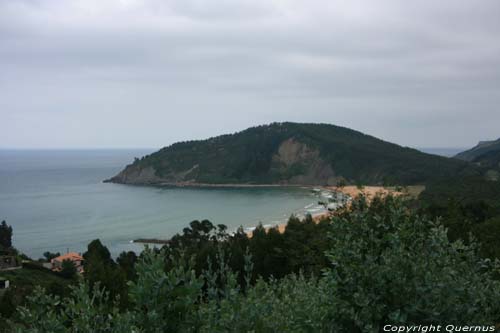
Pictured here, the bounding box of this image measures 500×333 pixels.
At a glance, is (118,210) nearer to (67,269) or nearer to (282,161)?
(67,269)

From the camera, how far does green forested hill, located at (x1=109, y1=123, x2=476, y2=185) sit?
11375 centimetres

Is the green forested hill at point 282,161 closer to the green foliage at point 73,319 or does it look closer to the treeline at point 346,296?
the treeline at point 346,296

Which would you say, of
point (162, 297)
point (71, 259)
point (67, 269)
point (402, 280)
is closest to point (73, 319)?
point (162, 297)

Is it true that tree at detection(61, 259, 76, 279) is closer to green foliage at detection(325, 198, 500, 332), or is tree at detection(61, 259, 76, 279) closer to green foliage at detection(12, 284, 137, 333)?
green foliage at detection(12, 284, 137, 333)

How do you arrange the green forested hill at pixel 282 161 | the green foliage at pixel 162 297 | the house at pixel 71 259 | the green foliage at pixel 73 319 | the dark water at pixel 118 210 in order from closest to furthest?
the green foliage at pixel 73 319 → the green foliage at pixel 162 297 → the house at pixel 71 259 → the dark water at pixel 118 210 → the green forested hill at pixel 282 161

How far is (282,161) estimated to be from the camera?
131 meters

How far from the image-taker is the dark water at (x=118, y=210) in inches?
2251

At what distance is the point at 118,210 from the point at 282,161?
207 ft

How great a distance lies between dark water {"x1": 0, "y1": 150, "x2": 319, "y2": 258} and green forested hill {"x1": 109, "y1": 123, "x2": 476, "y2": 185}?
14209 millimetres

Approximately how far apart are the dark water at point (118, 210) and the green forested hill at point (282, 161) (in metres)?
14.2

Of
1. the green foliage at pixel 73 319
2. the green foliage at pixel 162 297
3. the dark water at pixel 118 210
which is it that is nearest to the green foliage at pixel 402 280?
the green foliage at pixel 162 297

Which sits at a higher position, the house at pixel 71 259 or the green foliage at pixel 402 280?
the green foliage at pixel 402 280

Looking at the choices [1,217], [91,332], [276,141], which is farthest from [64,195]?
[91,332]

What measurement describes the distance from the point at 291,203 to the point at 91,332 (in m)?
80.0
